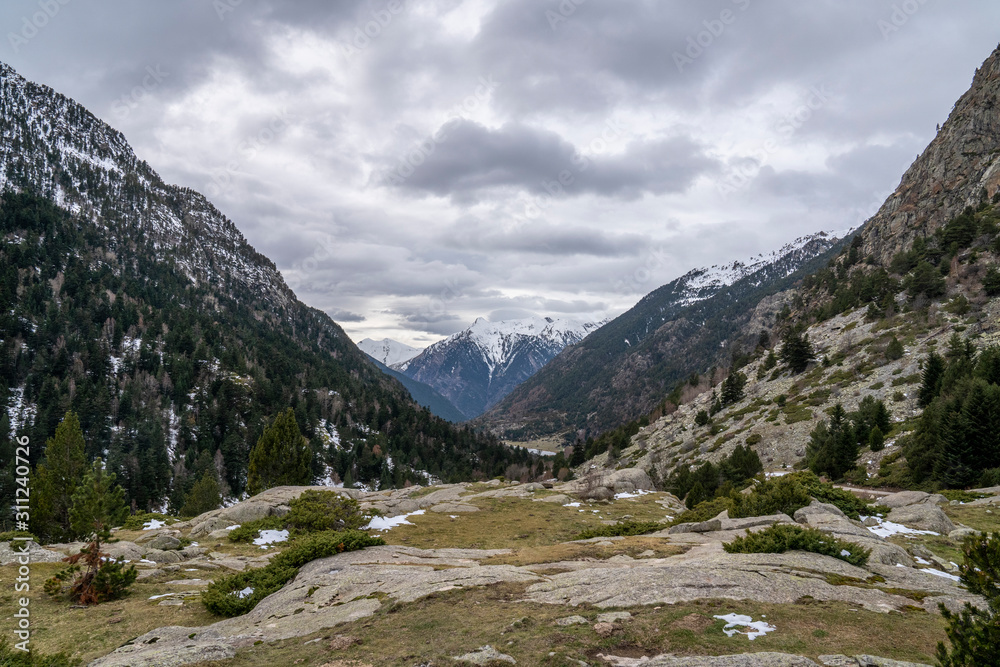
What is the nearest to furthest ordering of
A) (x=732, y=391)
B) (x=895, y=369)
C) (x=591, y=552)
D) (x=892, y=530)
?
(x=591, y=552), (x=892, y=530), (x=895, y=369), (x=732, y=391)

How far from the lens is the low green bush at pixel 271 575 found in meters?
16.3

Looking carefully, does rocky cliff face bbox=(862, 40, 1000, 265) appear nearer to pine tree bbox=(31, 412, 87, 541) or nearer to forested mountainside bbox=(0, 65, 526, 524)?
forested mountainside bbox=(0, 65, 526, 524)

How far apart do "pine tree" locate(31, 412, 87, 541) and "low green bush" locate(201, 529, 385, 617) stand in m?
25.6

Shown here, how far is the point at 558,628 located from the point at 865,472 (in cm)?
4171

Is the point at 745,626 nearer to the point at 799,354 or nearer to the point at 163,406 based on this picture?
the point at 799,354

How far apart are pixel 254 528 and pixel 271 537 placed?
5.56 feet

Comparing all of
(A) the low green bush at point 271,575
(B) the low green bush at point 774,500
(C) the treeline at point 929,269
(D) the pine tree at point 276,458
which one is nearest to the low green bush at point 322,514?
(A) the low green bush at point 271,575

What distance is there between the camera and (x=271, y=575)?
18906 mm

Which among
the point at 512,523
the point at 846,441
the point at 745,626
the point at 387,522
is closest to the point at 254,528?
the point at 387,522

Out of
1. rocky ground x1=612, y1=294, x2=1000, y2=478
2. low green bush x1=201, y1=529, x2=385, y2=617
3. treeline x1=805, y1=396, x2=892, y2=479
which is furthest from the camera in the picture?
rocky ground x1=612, y1=294, x2=1000, y2=478

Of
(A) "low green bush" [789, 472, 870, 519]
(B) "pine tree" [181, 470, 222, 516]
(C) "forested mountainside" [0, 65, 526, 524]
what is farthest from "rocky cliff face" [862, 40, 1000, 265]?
(B) "pine tree" [181, 470, 222, 516]

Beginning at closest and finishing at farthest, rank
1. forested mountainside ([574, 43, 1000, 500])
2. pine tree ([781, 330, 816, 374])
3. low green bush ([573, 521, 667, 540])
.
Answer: low green bush ([573, 521, 667, 540]), forested mountainside ([574, 43, 1000, 500]), pine tree ([781, 330, 816, 374])

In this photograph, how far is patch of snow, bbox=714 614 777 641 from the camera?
9945 millimetres

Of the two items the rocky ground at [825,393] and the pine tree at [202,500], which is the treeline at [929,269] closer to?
the rocky ground at [825,393]
